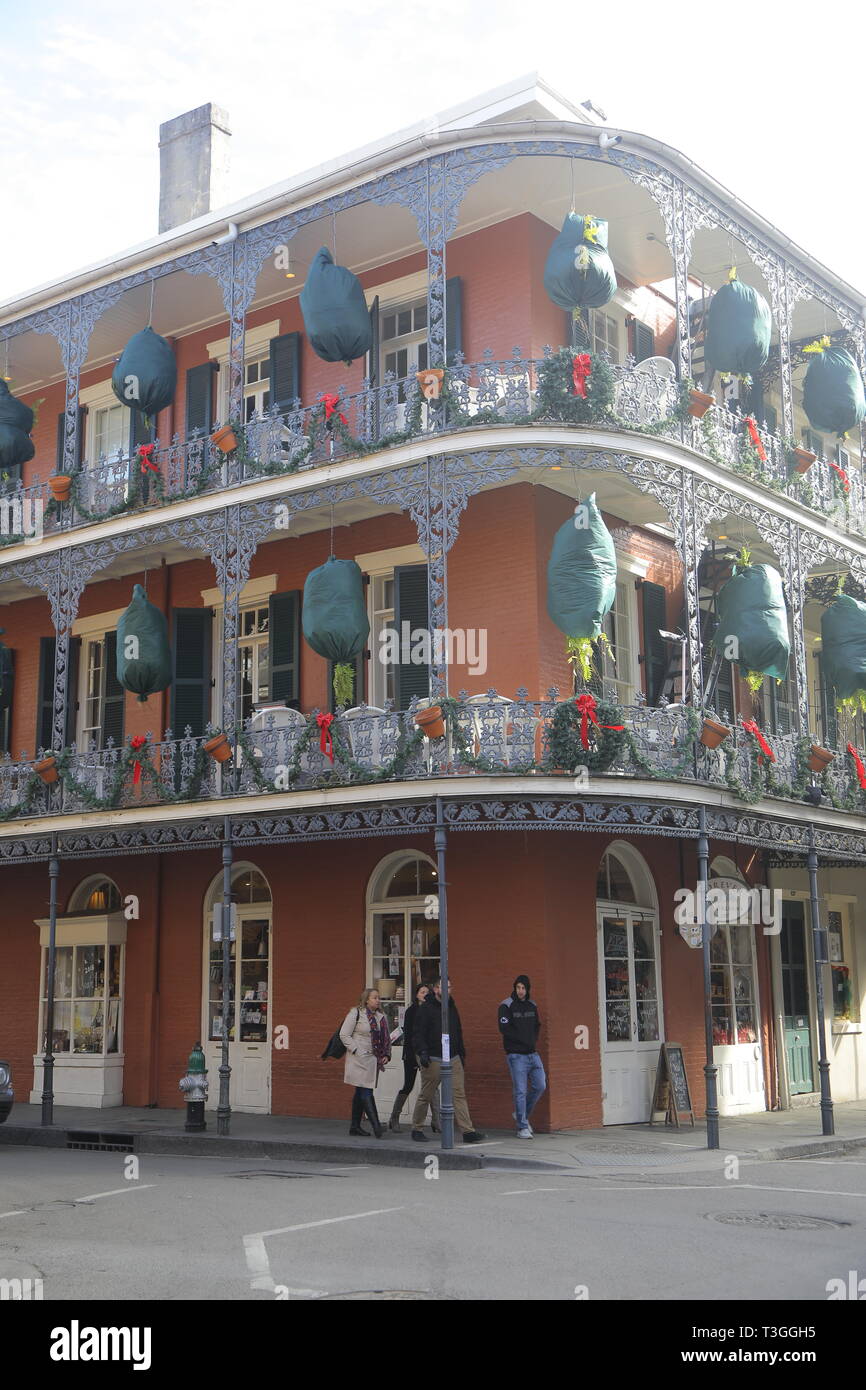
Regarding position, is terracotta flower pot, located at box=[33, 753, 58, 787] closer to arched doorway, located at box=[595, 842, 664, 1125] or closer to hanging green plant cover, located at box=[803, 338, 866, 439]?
arched doorway, located at box=[595, 842, 664, 1125]

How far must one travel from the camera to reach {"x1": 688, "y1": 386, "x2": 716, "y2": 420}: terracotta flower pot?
15.5 metres

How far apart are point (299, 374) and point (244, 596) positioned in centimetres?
294

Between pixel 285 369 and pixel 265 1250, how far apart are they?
12.8 m

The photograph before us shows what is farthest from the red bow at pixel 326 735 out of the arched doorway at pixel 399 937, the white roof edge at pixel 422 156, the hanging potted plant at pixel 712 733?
the white roof edge at pixel 422 156

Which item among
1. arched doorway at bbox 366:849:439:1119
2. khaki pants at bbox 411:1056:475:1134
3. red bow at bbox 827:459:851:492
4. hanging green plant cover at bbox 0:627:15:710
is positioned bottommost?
khaki pants at bbox 411:1056:475:1134

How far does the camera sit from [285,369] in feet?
61.0

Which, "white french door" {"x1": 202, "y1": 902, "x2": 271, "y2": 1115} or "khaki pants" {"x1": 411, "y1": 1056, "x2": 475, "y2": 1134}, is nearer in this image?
"khaki pants" {"x1": 411, "y1": 1056, "x2": 475, "y2": 1134}

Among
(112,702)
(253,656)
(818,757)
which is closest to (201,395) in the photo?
(253,656)

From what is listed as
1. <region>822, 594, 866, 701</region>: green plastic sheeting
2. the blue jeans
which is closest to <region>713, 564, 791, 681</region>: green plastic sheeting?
<region>822, 594, 866, 701</region>: green plastic sheeting

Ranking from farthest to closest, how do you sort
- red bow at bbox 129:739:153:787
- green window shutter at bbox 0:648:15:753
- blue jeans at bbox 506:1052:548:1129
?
green window shutter at bbox 0:648:15:753 < red bow at bbox 129:739:153:787 < blue jeans at bbox 506:1052:548:1129

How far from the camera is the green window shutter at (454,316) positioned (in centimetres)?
1675

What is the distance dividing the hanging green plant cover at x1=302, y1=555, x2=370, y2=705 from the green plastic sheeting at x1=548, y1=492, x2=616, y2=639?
2.07 meters

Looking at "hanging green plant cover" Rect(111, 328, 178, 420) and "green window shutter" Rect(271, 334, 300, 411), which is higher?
"green window shutter" Rect(271, 334, 300, 411)

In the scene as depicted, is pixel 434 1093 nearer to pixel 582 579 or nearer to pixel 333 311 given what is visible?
pixel 582 579
